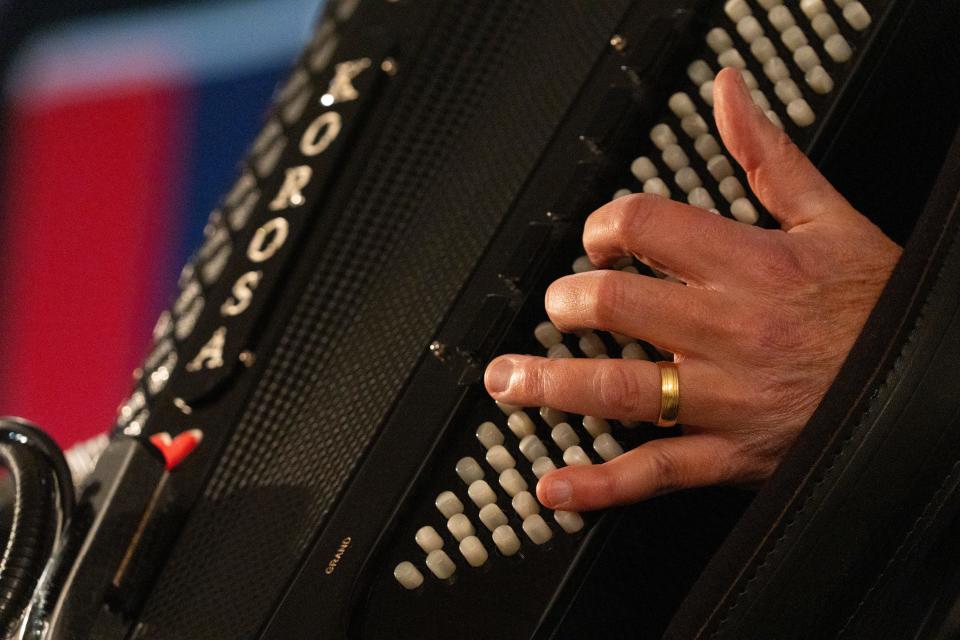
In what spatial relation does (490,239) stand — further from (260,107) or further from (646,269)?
(260,107)

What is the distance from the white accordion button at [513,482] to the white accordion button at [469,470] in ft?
0.07

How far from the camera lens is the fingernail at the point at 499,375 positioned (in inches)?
27.7

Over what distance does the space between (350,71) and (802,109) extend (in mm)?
430

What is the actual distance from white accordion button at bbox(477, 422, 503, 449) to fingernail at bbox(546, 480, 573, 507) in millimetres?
66

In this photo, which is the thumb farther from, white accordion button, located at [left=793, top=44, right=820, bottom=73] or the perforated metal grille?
white accordion button, located at [left=793, top=44, right=820, bottom=73]

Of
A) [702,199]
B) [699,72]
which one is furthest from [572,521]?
[699,72]

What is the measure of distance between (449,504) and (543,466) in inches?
3.0

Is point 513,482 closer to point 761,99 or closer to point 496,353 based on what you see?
point 496,353

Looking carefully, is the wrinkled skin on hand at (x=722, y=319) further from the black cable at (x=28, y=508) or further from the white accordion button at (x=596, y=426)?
the black cable at (x=28, y=508)

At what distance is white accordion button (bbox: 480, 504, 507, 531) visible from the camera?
709 millimetres

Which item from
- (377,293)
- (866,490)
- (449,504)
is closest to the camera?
(866,490)

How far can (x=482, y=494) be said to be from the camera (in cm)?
72

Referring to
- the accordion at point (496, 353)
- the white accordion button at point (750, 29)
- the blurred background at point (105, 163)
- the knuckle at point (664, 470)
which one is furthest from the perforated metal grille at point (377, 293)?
the blurred background at point (105, 163)

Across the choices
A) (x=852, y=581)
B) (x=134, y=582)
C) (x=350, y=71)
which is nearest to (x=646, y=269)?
(x=852, y=581)
